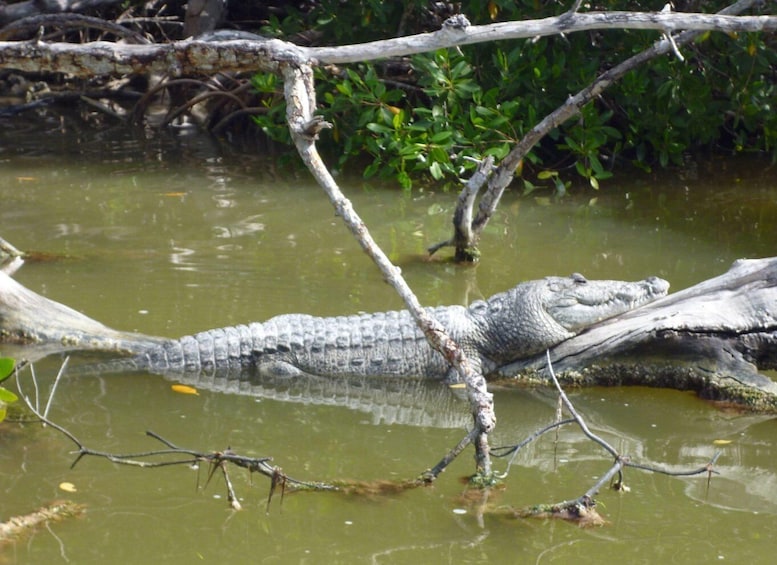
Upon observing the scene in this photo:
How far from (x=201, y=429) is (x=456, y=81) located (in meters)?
5.04

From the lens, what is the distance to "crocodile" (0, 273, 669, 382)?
610 cm

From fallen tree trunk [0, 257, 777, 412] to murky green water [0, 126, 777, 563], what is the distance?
121 mm

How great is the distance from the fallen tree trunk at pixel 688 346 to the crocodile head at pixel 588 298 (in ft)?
0.32

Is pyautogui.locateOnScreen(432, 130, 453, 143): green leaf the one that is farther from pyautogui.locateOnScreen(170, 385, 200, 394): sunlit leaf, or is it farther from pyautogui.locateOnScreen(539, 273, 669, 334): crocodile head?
pyautogui.locateOnScreen(170, 385, 200, 394): sunlit leaf

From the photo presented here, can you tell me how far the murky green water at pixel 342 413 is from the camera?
13.1 ft

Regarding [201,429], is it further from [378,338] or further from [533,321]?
[533,321]

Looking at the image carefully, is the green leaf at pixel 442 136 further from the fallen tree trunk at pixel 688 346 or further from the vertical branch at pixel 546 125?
the fallen tree trunk at pixel 688 346

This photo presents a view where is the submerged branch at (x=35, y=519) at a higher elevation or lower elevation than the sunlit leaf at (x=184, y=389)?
higher

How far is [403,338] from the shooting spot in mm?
6164

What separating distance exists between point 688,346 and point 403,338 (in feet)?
4.95

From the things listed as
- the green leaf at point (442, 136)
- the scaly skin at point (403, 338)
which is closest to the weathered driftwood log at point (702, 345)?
the scaly skin at point (403, 338)

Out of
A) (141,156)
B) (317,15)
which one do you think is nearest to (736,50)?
(317,15)

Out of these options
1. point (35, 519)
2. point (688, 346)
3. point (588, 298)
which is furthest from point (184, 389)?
point (688, 346)

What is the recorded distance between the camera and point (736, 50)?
1011cm
